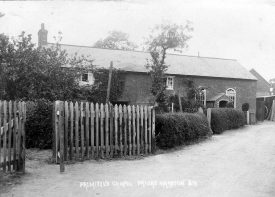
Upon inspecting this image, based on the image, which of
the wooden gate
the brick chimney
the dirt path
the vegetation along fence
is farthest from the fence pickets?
the wooden gate

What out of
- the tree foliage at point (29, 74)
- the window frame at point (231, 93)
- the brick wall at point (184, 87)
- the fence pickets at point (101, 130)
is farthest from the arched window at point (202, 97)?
→ the fence pickets at point (101, 130)

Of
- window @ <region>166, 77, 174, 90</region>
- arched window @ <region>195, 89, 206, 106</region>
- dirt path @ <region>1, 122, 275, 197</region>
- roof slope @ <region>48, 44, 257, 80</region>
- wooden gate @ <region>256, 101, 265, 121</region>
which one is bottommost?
dirt path @ <region>1, 122, 275, 197</region>

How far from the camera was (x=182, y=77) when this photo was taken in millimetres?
33812

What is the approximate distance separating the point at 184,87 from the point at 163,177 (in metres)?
26.2

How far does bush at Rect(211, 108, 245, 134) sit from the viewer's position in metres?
19.3

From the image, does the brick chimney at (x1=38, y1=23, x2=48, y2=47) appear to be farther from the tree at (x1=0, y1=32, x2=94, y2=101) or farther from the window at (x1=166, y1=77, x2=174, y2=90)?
the tree at (x1=0, y1=32, x2=94, y2=101)

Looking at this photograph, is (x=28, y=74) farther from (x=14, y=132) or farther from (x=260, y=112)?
(x=260, y=112)

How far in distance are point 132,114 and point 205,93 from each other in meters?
24.2

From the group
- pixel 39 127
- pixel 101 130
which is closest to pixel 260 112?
pixel 39 127

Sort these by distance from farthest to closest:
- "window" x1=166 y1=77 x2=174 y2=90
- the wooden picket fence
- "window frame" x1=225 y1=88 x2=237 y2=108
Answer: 1. "window frame" x1=225 y1=88 x2=237 y2=108
2. "window" x1=166 y1=77 x2=174 y2=90
3. the wooden picket fence

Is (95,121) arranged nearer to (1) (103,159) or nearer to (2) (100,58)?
(1) (103,159)

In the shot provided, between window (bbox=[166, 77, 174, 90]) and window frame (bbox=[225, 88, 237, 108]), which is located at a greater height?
window (bbox=[166, 77, 174, 90])

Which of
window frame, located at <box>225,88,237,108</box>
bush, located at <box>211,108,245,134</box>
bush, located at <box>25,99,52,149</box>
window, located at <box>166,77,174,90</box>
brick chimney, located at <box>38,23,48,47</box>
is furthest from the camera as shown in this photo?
window frame, located at <box>225,88,237,108</box>

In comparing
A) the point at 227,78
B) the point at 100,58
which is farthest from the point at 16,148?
the point at 227,78
